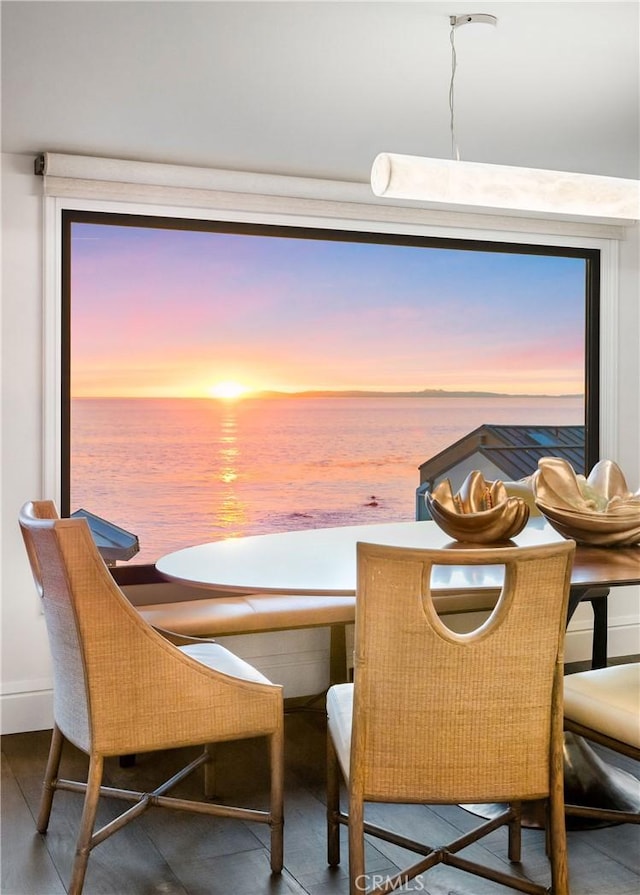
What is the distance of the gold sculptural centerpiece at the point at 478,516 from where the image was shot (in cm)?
269

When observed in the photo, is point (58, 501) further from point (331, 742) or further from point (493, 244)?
point (493, 244)

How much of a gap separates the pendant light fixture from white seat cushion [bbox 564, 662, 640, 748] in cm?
130

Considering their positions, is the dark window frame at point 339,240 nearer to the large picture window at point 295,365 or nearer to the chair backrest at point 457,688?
the large picture window at point 295,365

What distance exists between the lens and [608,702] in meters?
2.21

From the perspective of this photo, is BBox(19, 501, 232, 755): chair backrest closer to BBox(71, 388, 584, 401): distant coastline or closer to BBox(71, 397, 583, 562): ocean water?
BBox(71, 397, 583, 562): ocean water

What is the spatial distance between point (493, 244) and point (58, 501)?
242cm

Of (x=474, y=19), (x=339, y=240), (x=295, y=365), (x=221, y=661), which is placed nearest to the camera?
(x=474, y=19)

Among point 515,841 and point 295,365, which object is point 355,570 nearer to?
point 515,841

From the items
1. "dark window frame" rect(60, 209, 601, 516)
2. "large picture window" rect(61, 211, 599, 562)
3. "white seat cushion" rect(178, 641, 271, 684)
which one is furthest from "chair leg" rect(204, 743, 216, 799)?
"large picture window" rect(61, 211, 599, 562)

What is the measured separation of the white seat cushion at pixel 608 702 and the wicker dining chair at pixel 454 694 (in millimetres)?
255

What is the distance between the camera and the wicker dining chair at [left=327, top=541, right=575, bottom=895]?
1857 millimetres

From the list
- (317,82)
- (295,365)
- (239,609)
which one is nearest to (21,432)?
(239,609)

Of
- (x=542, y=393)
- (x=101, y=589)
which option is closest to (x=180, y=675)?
(x=101, y=589)

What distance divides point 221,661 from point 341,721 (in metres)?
0.55
